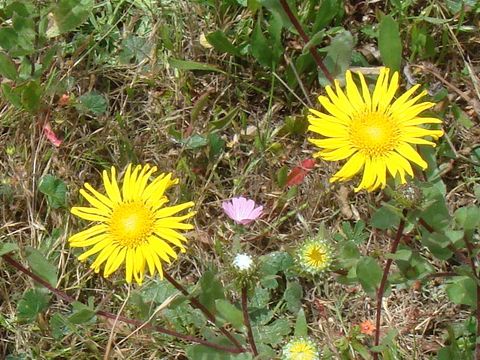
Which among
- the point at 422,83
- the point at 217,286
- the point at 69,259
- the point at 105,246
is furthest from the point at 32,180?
the point at 422,83

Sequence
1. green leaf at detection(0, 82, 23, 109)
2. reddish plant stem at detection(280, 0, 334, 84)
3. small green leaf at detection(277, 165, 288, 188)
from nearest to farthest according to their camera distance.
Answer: reddish plant stem at detection(280, 0, 334, 84), small green leaf at detection(277, 165, 288, 188), green leaf at detection(0, 82, 23, 109)

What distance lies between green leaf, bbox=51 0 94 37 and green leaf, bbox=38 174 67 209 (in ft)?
2.41

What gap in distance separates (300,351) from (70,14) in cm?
201

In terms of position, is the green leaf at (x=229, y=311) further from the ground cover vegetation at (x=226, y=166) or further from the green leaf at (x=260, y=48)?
the green leaf at (x=260, y=48)

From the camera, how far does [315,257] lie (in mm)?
2957

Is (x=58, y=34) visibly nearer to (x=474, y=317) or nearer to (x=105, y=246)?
(x=105, y=246)

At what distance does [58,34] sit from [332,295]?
1825 millimetres

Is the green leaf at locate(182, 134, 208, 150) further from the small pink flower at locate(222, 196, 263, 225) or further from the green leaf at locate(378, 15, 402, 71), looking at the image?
the green leaf at locate(378, 15, 402, 71)

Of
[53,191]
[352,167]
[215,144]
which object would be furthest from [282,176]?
[53,191]

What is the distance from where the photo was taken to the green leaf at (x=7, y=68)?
12.2ft

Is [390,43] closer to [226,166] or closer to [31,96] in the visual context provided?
[226,166]

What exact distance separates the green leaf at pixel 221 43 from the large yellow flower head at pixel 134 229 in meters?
0.95

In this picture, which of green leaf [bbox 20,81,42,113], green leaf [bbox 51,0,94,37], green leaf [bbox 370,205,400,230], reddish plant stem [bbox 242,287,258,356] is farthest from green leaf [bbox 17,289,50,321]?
green leaf [bbox 370,205,400,230]

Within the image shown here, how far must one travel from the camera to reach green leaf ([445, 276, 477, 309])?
121 inches
